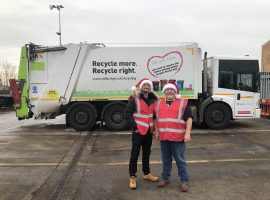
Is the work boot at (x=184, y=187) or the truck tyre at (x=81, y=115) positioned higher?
the truck tyre at (x=81, y=115)

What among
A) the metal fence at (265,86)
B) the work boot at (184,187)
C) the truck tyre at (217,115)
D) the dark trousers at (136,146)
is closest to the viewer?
the work boot at (184,187)

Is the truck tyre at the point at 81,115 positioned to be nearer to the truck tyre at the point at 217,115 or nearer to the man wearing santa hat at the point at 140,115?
the truck tyre at the point at 217,115

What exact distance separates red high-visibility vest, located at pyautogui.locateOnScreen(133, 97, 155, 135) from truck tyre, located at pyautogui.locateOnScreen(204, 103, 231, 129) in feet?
23.1

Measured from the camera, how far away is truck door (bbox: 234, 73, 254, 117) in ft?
40.3

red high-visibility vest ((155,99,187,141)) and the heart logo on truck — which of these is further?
the heart logo on truck

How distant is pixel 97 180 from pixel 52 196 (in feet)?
3.34

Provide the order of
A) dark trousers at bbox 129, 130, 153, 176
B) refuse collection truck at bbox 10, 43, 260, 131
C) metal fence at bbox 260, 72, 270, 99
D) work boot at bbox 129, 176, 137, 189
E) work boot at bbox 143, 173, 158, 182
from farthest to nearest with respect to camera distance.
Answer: metal fence at bbox 260, 72, 270, 99
refuse collection truck at bbox 10, 43, 260, 131
work boot at bbox 143, 173, 158, 182
dark trousers at bbox 129, 130, 153, 176
work boot at bbox 129, 176, 137, 189

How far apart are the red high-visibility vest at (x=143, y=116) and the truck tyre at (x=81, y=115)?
671cm

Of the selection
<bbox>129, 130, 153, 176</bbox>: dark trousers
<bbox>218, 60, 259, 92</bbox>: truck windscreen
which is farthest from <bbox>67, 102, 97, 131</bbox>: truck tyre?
<bbox>129, 130, 153, 176</bbox>: dark trousers

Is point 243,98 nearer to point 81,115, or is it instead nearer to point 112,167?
point 81,115

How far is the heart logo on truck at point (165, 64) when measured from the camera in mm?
12109

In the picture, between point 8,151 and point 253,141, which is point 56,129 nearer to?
point 8,151

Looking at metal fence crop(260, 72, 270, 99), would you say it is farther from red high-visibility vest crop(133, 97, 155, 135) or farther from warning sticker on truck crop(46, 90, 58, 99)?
red high-visibility vest crop(133, 97, 155, 135)

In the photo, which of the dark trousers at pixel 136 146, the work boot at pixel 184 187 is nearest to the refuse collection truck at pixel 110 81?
the dark trousers at pixel 136 146
